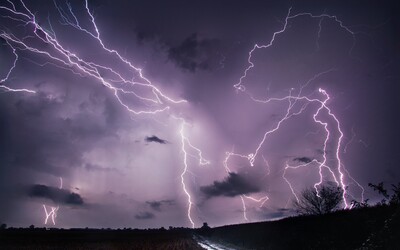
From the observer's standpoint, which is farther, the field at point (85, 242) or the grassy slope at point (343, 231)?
the field at point (85, 242)

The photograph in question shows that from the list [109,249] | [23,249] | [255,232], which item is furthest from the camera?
[255,232]

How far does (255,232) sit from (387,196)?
14.7 m

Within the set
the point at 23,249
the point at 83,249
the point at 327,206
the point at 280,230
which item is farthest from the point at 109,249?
the point at 327,206

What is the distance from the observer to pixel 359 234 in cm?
1271

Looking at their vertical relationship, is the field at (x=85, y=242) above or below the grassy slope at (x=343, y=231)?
above

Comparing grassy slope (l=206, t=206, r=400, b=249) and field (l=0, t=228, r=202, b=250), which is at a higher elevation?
field (l=0, t=228, r=202, b=250)

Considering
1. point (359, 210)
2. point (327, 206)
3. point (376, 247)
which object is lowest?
point (376, 247)

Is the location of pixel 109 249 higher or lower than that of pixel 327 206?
lower

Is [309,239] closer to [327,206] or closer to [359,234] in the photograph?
[359,234]

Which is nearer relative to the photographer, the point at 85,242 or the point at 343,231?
the point at 343,231

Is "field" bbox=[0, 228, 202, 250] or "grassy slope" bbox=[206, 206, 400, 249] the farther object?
"field" bbox=[0, 228, 202, 250]

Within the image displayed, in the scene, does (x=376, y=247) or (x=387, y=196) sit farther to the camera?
(x=387, y=196)

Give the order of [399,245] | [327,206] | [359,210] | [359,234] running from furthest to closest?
1. [327,206]
2. [359,210]
3. [359,234]
4. [399,245]

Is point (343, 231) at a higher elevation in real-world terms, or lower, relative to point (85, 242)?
lower
